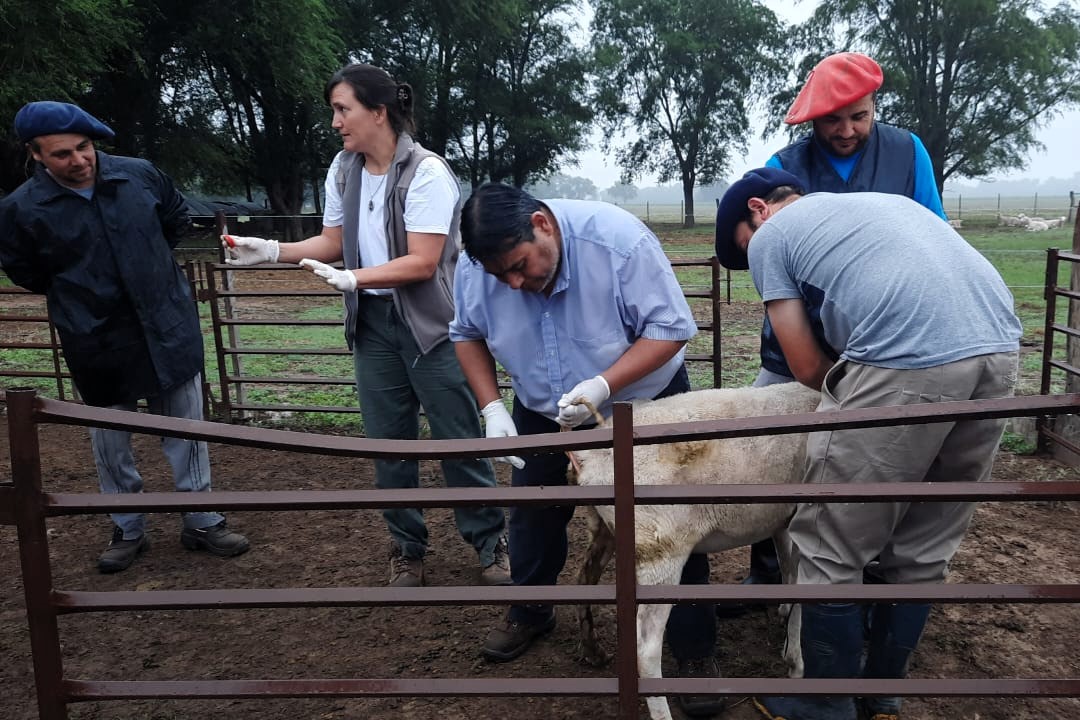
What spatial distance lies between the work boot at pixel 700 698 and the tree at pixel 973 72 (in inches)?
1602

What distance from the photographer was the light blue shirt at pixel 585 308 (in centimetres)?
261

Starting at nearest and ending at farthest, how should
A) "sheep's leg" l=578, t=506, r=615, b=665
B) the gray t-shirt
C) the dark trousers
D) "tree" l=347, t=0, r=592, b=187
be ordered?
1. the gray t-shirt
2. the dark trousers
3. "sheep's leg" l=578, t=506, r=615, b=665
4. "tree" l=347, t=0, r=592, b=187

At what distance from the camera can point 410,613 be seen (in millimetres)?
3605

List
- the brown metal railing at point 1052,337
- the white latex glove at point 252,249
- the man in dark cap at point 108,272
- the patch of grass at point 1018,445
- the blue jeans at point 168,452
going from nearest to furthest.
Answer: the man in dark cap at point 108,272 → the white latex glove at point 252,249 → the blue jeans at point 168,452 → the brown metal railing at point 1052,337 → the patch of grass at point 1018,445

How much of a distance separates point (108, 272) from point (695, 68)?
48.7m

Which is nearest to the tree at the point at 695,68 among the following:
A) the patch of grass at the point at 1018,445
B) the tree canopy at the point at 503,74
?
the tree canopy at the point at 503,74

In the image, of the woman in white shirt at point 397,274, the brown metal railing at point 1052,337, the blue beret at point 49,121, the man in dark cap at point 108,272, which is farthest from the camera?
the brown metal railing at point 1052,337

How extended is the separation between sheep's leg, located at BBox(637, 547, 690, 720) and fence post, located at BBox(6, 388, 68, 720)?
1.56 metres

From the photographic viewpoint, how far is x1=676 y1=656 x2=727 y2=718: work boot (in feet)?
9.02

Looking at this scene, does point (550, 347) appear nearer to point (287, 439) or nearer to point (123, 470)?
point (287, 439)

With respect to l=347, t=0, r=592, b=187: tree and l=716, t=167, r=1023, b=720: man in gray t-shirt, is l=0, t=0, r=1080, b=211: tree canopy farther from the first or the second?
l=716, t=167, r=1023, b=720: man in gray t-shirt

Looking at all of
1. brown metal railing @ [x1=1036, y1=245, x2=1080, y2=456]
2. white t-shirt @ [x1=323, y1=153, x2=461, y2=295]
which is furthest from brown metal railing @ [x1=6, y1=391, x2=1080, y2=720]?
brown metal railing @ [x1=1036, y1=245, x2=1080, y2=456]

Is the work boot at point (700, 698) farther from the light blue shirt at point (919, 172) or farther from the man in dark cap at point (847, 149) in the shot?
the light blue shirt at point (919, 172)

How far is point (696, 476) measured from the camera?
2672 millimetres
